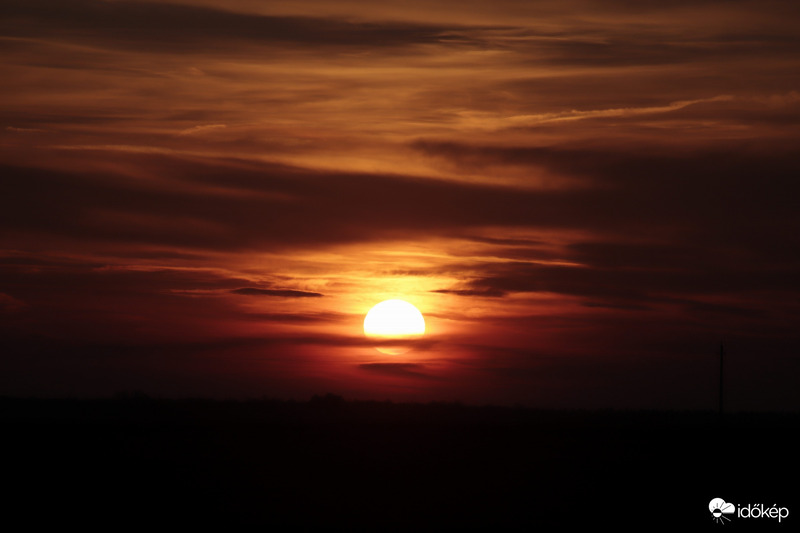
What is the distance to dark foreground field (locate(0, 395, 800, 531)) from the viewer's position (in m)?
38.7

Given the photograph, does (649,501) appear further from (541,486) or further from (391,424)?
(391,424)

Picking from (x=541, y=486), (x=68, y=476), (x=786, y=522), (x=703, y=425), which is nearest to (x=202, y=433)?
(x=68, y=476)

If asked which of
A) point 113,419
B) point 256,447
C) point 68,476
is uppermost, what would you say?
point 113,419

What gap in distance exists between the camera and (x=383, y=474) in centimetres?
4316

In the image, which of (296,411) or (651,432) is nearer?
(651,432)

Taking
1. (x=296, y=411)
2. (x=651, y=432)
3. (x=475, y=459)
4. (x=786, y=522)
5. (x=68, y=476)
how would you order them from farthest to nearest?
1. (x=296, y=411)
2. (x=651, y=432)
3. (x=475, y=459)
4. (x=68, y=476)
5. (x=786, y=522)

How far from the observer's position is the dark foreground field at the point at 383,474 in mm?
38688

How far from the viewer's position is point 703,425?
58.8 m

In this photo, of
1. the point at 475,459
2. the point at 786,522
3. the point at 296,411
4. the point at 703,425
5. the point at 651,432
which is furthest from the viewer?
the point at 296,411

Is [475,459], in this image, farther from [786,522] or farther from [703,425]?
[703,425]

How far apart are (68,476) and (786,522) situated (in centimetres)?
2766

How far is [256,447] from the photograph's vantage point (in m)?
45.2

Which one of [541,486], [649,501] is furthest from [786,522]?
[541,486]

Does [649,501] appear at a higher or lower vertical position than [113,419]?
lower
